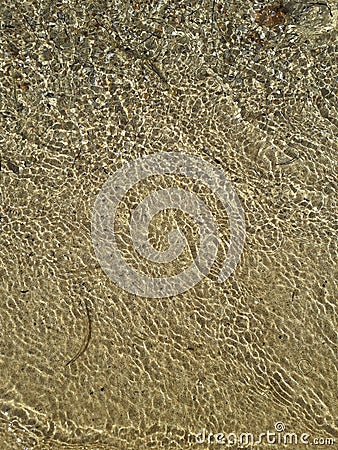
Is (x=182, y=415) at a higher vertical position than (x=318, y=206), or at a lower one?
lower

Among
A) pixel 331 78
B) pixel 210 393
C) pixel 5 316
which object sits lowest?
pixel 210 393

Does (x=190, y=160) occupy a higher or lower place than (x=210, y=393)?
higher

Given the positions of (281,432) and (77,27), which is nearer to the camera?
(281,432)

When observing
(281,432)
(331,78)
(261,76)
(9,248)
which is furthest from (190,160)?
(281,432)

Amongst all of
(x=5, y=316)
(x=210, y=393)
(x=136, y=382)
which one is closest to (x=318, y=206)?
(x=210, y=393)

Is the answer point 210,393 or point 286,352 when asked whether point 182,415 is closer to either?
point 210,393

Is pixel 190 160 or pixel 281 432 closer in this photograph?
pixel 281 432
